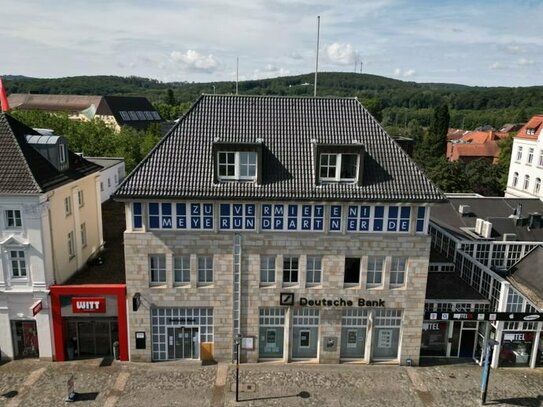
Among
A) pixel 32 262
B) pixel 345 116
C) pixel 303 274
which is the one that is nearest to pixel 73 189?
pixel 32 262

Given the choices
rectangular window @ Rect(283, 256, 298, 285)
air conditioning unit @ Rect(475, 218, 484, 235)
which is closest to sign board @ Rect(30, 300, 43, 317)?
rectangular window @ Rect(283, 256, 298, 285)

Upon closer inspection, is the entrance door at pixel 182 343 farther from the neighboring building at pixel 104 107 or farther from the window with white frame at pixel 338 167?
the neighboring building at pixel 104 107

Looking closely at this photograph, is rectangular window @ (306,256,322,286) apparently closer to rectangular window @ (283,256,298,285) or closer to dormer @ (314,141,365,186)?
rectangular window @ (283,256,298,285)

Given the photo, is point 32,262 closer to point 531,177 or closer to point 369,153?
point 369,153

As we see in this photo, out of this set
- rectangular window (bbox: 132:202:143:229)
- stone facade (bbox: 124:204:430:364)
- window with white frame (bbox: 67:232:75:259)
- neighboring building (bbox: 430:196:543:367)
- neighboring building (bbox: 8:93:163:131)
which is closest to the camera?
rectangular window (bbox: 132:202:143:229)

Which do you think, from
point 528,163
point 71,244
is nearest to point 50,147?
point 71,244

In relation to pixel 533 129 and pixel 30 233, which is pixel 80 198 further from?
pixel 533 129
